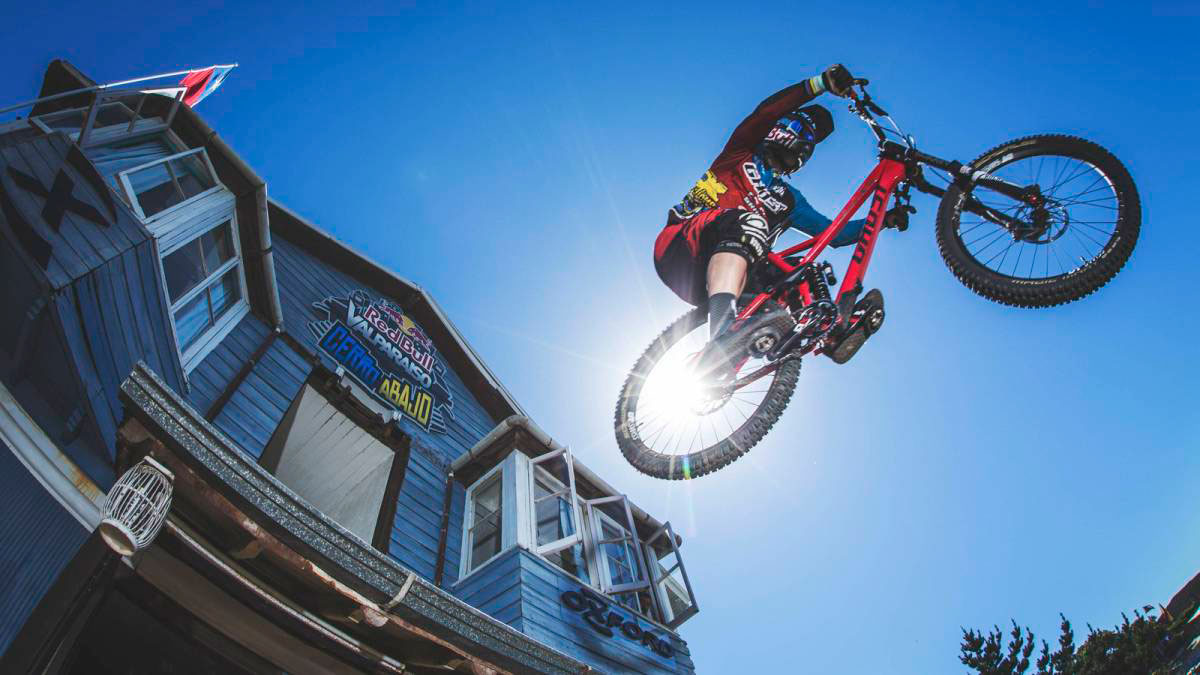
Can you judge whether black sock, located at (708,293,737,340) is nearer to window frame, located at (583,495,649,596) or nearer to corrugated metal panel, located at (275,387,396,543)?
window frame, located at (583,495,649,596)

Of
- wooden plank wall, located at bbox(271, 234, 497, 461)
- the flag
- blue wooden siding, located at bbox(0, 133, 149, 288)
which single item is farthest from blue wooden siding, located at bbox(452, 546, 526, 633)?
the flag

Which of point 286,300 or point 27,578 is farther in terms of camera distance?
point 286,300

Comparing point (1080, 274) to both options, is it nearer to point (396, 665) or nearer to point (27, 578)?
point (396, 665)

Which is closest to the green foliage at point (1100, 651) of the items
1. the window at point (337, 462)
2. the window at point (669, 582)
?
the window at point (669, 582)

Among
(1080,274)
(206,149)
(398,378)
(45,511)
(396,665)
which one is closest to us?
(45,511)

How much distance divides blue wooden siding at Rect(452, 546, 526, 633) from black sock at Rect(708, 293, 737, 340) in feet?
12.9

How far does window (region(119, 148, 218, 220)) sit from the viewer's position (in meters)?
5.87

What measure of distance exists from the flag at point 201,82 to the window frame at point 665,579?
9.33 m

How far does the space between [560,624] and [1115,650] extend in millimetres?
13426

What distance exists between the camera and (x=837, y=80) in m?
5.08

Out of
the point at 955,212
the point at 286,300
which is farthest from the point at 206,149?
the point at 955,212

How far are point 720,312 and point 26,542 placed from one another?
4.43 metres

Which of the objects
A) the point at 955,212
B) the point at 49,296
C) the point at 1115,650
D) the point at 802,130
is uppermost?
the point at 1115,650

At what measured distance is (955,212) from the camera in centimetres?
555
